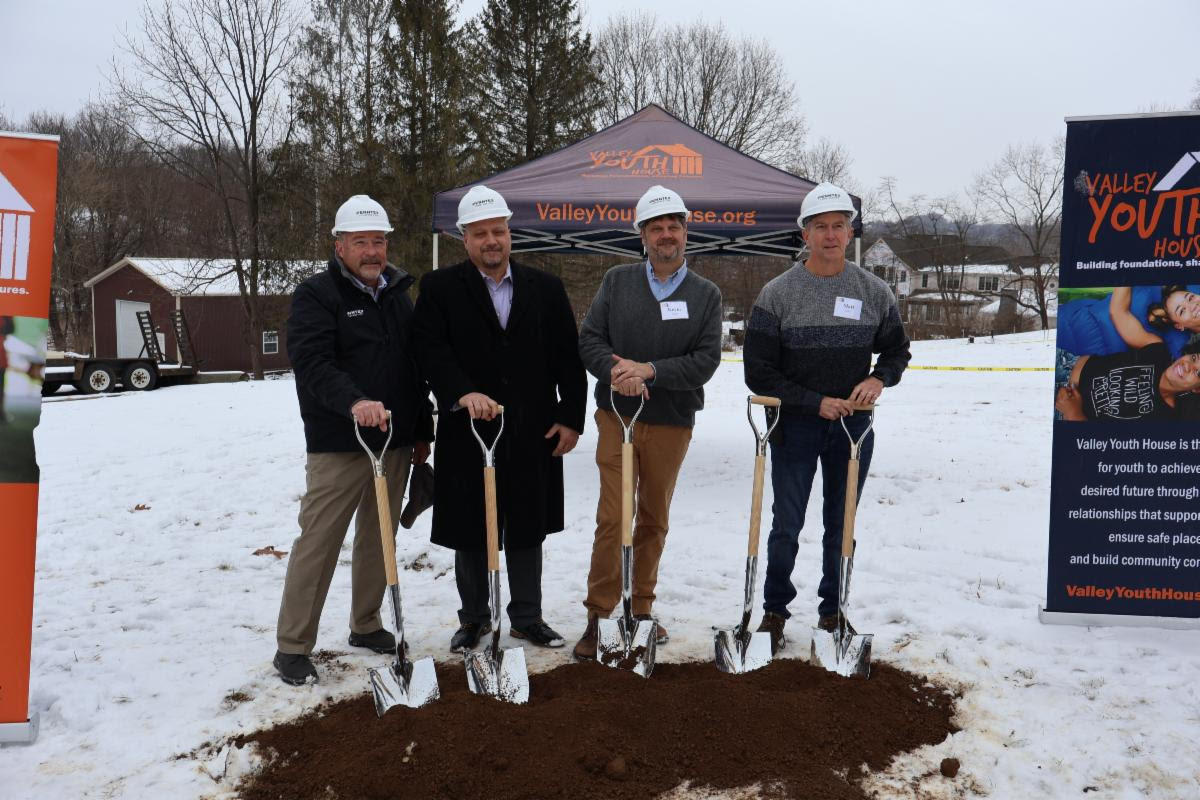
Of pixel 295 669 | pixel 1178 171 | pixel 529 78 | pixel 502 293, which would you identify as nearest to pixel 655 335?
pixel 502 293

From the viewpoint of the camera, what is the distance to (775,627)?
12.7 ft

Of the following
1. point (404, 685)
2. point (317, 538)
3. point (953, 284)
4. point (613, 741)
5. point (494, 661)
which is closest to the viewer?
point (613, 741)

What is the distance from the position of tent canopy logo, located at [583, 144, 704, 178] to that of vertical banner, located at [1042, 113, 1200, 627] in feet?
11.7

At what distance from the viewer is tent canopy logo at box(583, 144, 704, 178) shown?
7.04 metres

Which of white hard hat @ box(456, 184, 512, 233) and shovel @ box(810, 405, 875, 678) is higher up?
white hard hat @ box(456, 184, 512, 233)

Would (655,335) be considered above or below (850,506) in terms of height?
above

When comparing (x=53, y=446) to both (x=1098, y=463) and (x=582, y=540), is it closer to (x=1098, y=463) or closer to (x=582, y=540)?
(x=582, y=540)

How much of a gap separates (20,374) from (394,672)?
5.77ft

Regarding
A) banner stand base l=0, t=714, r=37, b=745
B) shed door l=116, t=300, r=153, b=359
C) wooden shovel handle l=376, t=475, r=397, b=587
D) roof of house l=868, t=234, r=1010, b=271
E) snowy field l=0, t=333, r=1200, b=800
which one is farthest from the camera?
roof of house l=868, t=234, r=1010, b=271

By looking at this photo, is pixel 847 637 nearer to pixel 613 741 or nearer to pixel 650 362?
pixel 613 741

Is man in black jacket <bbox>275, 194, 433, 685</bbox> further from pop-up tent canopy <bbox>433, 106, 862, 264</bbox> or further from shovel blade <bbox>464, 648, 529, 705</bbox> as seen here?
pop-up tent canopy <bbox>433, 106, 862, 264</bbox>

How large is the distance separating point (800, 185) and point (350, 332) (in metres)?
4.57

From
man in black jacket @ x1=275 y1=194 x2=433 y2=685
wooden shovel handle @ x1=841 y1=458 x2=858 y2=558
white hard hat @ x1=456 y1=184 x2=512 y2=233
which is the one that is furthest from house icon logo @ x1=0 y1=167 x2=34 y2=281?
wooden shovel handle @ x1=841 y1=458 x2=858 y2=558

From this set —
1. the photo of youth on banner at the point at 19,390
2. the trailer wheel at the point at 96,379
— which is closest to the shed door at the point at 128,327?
the trailer wheel at the point at 96,379
